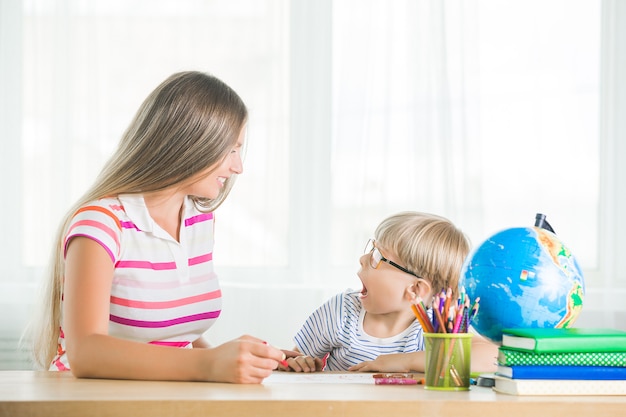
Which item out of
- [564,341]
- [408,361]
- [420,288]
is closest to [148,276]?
[408,361]

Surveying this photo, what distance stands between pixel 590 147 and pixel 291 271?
4.21ft

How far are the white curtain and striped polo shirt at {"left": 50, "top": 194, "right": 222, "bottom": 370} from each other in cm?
134

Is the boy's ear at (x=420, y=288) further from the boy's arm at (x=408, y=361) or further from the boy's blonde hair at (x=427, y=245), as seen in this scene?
the boy's arm at (x=408, y=361)

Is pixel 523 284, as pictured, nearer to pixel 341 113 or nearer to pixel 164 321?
pixel 164 321

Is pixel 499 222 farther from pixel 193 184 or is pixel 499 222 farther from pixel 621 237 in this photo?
pixel 193 184

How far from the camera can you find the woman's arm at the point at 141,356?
1.27m

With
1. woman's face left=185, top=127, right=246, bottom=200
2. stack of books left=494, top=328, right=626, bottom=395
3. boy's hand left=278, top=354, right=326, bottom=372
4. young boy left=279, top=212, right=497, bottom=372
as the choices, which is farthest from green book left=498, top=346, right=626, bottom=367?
woman's face left=185, top=127, right=246, bottom=200

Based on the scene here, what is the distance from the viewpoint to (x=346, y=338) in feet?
6.41

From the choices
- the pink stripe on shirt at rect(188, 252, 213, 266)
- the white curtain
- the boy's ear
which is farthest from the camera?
the white curtain

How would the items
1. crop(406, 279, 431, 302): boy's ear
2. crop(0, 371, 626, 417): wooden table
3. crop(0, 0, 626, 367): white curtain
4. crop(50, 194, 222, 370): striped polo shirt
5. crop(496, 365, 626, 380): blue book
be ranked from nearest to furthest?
crop(0, 371, 626, 417): wooden table
crop(496, 365, 626, 380): blue book
crop(50, 194, 222, 370): striped polo shirt
crop(406, 279, 431, 302): boy's ear
crop(0, 0, 626, 367): white curtain

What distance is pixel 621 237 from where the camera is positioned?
3.10m

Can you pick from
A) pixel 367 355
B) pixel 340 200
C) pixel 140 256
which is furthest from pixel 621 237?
pixel 140 256

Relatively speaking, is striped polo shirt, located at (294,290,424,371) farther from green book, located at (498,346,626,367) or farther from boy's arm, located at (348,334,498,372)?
green book, located at (498,346,626,367)

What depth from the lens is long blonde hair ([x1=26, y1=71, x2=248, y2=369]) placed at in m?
1.57
